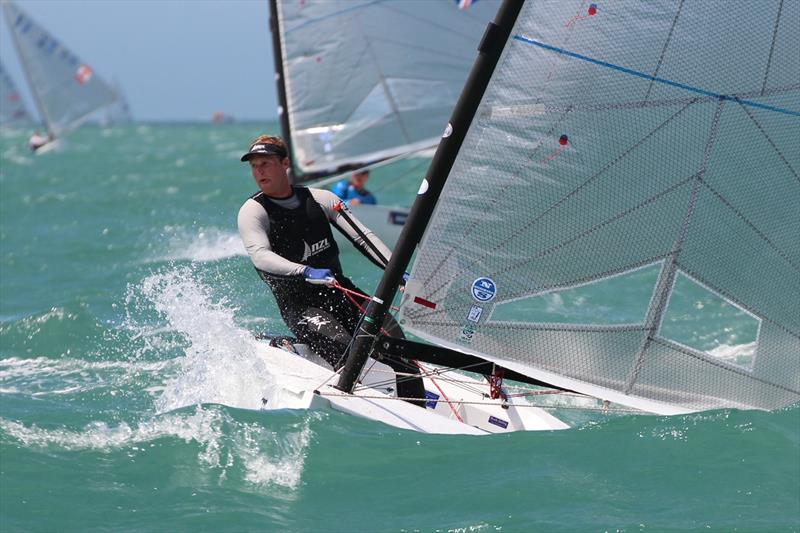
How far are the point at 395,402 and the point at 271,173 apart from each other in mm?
1169

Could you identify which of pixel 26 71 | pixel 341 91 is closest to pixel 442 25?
pixel 341 91

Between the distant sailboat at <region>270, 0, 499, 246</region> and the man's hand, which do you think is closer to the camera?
the man's hand

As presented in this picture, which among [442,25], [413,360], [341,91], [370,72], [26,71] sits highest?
[26,71]

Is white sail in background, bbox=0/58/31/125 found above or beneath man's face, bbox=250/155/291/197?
above

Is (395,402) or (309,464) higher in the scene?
(395,402)

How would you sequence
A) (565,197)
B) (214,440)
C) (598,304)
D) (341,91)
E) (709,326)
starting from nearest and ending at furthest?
(565,197)
(214,440)
(709,326)
(598,304)
(341,91)

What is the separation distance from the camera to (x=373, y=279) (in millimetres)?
9344

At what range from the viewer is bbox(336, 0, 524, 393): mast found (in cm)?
454

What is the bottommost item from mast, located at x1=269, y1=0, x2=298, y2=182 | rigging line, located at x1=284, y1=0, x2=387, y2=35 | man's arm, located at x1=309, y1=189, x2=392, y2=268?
man's arm, located at x1=309, y1=189, x2=392, y2=268

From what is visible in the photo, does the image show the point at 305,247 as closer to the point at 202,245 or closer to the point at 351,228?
the point at 351,228

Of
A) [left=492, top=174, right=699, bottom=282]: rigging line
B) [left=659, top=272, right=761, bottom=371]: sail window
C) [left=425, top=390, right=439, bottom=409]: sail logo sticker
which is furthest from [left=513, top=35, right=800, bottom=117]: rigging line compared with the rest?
[left=659, top=272, right=761, bottom=371]: sail window

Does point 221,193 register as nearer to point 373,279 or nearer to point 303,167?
point 303,167

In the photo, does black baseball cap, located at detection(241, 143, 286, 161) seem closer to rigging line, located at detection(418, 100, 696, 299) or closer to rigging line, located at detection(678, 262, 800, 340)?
rigging line, located at detection(418, 100, 696, 299)

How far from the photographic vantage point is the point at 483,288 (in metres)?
4.75
